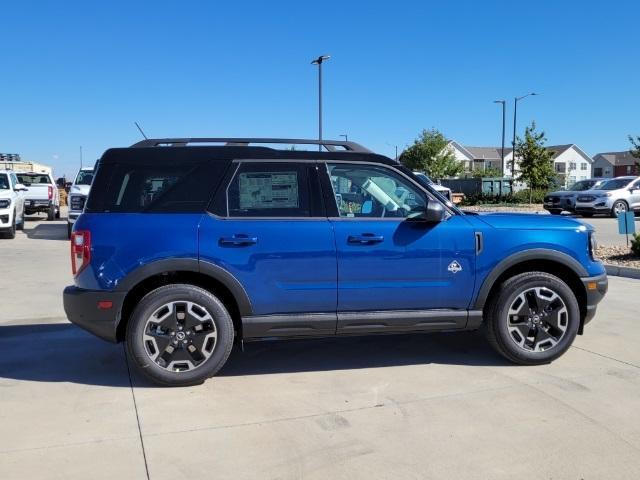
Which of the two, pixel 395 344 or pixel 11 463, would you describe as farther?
pixel 395 344

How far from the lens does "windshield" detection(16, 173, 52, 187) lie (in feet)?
70.7

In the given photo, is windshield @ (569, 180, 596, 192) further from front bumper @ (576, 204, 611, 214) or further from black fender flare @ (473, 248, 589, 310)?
black fender flare @ (473, 248, 589, 310)

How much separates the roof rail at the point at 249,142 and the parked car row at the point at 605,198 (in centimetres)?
2037

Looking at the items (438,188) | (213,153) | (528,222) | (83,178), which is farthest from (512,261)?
(438,188)

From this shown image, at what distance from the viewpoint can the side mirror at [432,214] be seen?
452 centimetres

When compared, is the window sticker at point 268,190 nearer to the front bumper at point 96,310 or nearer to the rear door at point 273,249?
the rear door at point 273,249

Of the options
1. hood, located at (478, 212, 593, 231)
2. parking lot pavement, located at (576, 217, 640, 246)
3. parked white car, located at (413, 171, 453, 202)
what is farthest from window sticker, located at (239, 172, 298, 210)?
parking lot pavement, located at (576, 217, 640, 246)

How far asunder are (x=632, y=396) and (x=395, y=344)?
2.09 m

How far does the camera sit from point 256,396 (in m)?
4.30

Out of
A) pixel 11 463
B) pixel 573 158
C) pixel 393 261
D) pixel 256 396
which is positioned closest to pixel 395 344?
pixel 393 261

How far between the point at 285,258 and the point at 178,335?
1.00 m

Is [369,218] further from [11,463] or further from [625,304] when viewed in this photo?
[625,304]

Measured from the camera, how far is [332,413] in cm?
397

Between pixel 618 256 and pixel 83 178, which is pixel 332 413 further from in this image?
pixel 83 178
